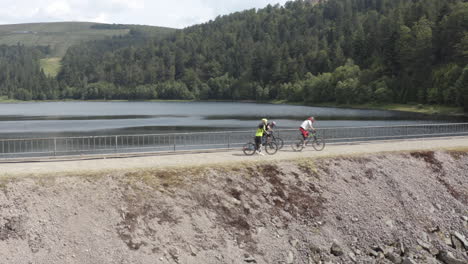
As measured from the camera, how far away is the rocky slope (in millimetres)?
17672

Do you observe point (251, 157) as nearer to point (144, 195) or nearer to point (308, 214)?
point (308, 214)

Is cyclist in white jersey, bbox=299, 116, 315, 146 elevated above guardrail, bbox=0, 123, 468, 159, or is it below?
above

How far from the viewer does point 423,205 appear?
23.5m

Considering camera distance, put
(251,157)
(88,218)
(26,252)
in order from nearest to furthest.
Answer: (26,252), (88,218), (251,157)

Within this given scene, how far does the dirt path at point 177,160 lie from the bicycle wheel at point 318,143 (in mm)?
406

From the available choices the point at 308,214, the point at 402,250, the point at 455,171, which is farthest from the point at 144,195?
the point at 455,171

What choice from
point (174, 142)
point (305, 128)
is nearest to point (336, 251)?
point (305, 128)

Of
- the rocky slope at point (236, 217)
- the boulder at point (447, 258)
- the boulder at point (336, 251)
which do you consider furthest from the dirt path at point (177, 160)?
the boulder at point (447, 258)

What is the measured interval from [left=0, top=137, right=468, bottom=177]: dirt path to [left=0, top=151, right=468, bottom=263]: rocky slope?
137cm

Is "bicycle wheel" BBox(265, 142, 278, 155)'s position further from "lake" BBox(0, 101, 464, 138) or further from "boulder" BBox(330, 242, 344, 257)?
"lake" BBox(0, 101, 464, 138)

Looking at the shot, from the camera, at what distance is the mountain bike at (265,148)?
1106 inches

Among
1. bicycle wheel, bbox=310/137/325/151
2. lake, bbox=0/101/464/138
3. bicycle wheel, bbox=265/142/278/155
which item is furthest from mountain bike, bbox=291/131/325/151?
lake, bbox=0/101/464/138

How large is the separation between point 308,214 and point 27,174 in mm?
12894

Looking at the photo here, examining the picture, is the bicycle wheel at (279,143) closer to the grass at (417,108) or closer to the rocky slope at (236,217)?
the rocky slope at (236,217)
